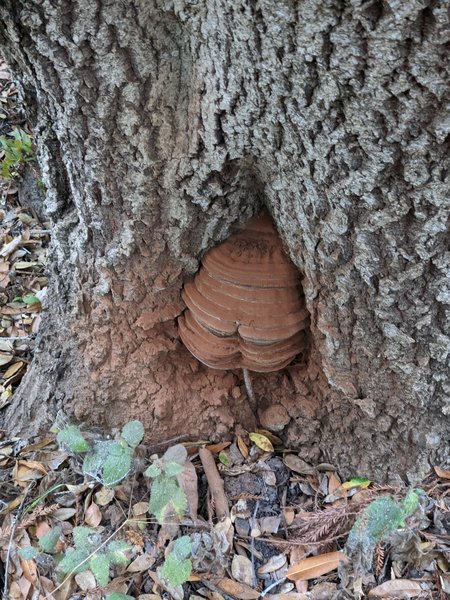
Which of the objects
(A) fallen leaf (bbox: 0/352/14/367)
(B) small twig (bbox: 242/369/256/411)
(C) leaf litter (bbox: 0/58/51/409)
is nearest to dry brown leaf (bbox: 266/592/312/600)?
(B) small twig (bbox: 242/369/256/411)

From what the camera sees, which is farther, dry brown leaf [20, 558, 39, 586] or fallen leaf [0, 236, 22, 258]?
fallen leaf [0, 236, 22, 258]

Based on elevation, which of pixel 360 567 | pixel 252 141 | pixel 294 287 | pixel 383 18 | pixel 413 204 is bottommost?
pixel 360 567

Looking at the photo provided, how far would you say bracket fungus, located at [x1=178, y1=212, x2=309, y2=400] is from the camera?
1.73 meters

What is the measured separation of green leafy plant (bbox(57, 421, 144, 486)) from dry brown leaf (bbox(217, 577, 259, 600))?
0.45 m

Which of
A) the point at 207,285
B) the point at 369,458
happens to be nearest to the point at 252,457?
the point at 369,458

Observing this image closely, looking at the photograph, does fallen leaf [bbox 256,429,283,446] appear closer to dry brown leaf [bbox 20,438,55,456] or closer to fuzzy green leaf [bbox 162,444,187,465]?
fuzzy green leaf [bbox 162,444,187,465]

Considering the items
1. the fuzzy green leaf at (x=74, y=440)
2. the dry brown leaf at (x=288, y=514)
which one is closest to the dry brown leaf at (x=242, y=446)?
the dry brown leaf at (x=288, y=514)

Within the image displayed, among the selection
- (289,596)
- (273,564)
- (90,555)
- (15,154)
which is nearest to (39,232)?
(15,154)

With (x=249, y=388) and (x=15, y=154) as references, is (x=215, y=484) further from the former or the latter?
(x=15, y=154)

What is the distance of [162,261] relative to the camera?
1.82 metres

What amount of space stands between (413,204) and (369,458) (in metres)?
0.99

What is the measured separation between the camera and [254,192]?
5.47 ft

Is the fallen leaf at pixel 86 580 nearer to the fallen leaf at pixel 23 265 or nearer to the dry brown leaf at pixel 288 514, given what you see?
the dry brown leaf at pixel 288 514

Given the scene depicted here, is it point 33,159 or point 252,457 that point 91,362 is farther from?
point 33,159
